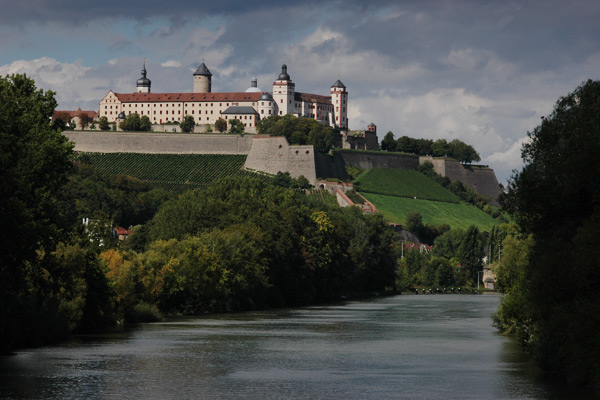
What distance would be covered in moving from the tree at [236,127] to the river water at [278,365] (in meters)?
103

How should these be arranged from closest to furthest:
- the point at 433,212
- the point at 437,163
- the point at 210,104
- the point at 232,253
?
the point at 232,253, the point at 433,212, the point at 437,163, the point at 210,104

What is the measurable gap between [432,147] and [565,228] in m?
136

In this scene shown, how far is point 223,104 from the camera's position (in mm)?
160500

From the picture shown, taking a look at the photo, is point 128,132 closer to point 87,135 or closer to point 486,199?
point 87,135

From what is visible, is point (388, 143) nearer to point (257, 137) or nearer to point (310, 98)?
point (310, 98)

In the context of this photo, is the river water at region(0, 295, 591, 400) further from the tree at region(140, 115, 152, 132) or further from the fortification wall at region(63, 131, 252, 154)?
the tree at region(140, 115, 152, 132)

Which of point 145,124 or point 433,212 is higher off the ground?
point 145,124

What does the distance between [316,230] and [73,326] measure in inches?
1334

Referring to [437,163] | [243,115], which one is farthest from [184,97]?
[437,163]

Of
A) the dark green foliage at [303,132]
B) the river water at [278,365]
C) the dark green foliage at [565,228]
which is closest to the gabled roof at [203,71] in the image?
the dark green foliage at [303,132]

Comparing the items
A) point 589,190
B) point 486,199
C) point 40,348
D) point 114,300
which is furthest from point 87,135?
point 589,190

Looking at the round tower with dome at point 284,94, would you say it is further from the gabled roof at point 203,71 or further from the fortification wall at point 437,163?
the fortification wall at point 437,163

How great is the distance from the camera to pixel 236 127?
147 m

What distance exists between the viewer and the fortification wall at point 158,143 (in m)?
136
